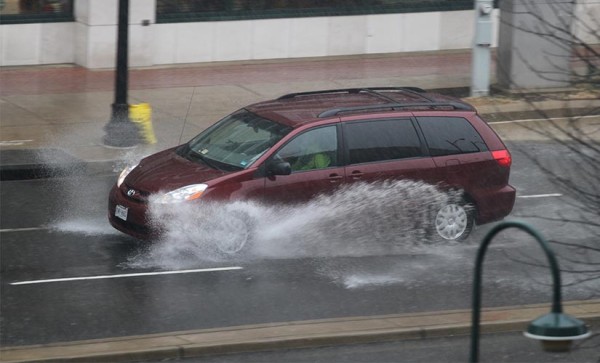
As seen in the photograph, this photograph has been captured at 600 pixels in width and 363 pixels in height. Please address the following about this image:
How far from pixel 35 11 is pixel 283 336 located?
592 inches

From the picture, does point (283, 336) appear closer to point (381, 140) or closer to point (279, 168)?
point (279, 168)

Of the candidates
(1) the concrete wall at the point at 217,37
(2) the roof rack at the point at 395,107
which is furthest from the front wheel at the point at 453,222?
(1) the concrete wall at the point at 217,37

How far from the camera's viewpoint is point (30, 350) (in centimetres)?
941

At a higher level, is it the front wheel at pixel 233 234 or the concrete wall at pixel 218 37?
the concrete wall at pixel 218 37

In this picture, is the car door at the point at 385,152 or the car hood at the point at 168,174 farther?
the car door at the point at 385,152

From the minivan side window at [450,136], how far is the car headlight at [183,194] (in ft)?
9.24

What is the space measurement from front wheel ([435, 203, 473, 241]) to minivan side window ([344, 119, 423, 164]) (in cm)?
74

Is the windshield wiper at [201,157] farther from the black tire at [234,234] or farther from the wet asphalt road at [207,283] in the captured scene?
the wet asphalt road at [207,283]

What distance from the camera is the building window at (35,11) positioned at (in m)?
22.6

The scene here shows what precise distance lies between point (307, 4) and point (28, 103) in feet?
24.1

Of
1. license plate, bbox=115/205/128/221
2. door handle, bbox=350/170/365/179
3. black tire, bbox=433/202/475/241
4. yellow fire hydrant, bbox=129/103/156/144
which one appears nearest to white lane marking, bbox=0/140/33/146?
yellow fire hydrant, bbox=129/103/156/144

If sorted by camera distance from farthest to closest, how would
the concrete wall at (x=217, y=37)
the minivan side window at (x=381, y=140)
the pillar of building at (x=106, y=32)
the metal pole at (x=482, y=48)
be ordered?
the concrete wall at (x=217, y=37) < the pillar of building at (x=106, y=32) < the metal pole at (x=482, y=48) < the minivan side window at (x=381, y=140)

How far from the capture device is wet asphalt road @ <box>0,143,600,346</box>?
10.4 m

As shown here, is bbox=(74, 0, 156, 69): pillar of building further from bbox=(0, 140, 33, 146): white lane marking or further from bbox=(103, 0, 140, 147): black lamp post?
bbox=(0, 140, 33, 146): white lane marking
